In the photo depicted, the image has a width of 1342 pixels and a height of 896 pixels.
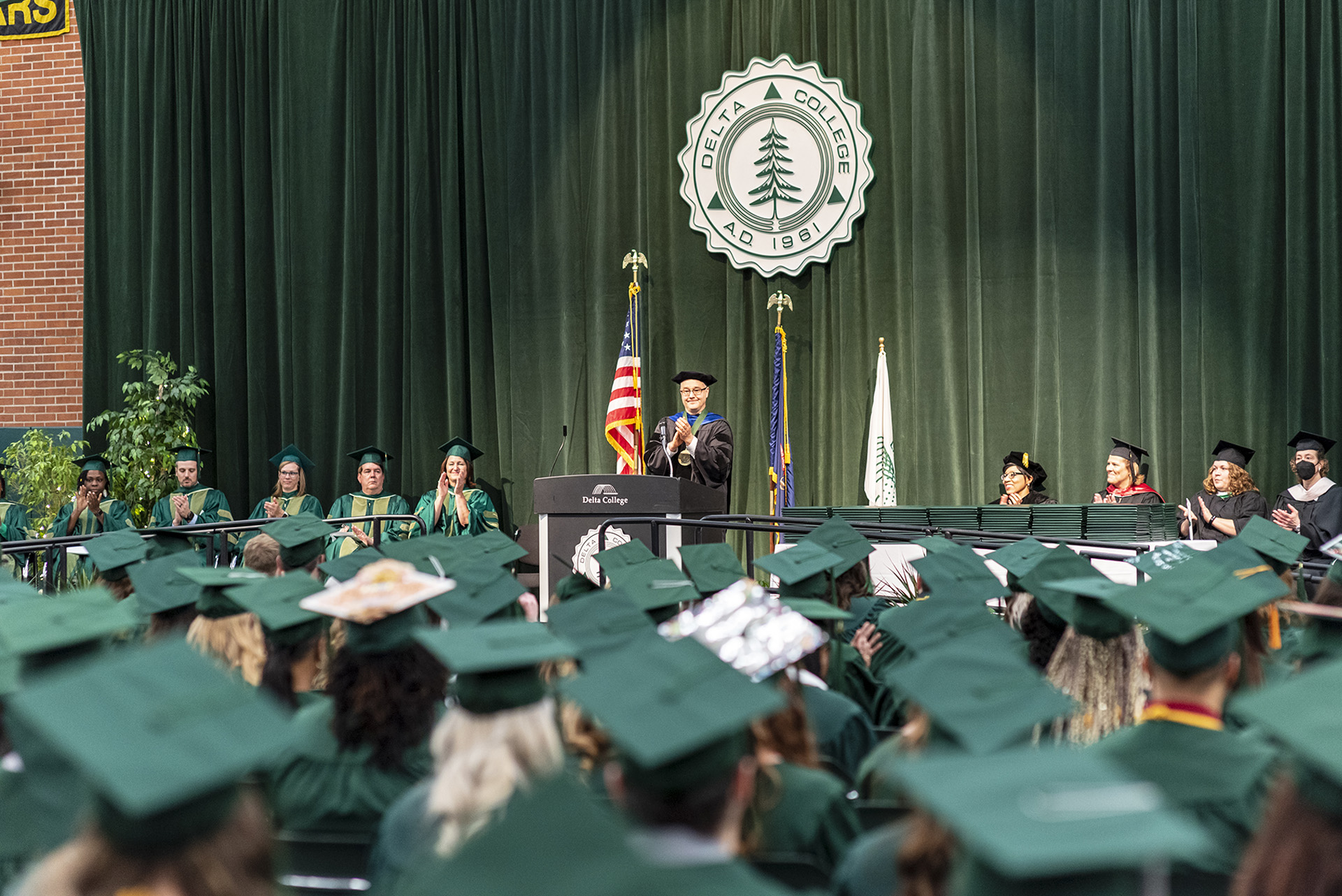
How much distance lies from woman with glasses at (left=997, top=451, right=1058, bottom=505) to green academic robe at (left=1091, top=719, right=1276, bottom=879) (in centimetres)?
602

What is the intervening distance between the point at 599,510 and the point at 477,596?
3.54 m

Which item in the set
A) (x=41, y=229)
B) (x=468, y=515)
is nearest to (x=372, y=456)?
(x=468, y=515)

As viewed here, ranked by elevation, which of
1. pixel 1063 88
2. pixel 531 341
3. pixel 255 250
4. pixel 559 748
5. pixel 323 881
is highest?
pixel 1063 88

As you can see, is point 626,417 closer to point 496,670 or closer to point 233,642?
point 233,642

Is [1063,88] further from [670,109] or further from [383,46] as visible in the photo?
[383,46]

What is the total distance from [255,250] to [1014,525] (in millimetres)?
6736

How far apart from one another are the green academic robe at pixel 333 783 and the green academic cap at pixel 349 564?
3.73 feet

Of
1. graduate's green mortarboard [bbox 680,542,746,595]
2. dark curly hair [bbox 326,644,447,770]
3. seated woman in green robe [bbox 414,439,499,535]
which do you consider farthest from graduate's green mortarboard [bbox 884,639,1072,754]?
seated woman in green robe [bbox 414,439,499,535]

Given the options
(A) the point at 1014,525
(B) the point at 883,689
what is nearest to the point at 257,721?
(B) the point at 883,689

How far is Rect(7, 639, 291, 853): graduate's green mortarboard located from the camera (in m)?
1.04

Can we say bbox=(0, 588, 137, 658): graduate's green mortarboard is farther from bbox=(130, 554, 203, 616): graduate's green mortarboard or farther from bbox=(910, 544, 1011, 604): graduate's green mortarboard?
bbox=(910, 544, 1011, 604): graduate's green mortarboard

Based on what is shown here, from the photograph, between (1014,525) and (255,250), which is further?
(255,250)

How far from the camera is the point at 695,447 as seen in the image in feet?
24.4

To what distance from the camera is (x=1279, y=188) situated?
8.16 m
